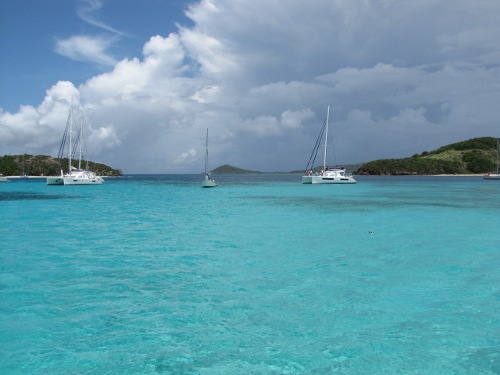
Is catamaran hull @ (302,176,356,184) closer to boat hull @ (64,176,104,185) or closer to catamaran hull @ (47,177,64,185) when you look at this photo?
boat hull @ (64,176,104,185)

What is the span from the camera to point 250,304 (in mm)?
10562

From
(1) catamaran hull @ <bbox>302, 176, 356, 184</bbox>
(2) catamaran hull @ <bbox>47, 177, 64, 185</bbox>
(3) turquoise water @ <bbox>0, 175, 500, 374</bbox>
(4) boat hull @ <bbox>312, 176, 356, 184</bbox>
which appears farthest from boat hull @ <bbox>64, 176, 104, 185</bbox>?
(3) turquoise water @ <bbox>0, 175, 500, 374</bbox>

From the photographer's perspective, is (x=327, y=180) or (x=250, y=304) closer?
(x=250, y=304)

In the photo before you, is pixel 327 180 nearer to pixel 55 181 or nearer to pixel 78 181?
pixel 78 181

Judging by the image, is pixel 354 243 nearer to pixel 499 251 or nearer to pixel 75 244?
pixel 499 251

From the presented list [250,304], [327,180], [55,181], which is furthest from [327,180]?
[250,304]

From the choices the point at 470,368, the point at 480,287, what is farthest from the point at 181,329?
the point at 480,287

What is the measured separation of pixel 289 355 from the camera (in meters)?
7.52

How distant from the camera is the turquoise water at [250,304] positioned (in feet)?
24.3

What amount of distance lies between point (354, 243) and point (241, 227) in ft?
28.3

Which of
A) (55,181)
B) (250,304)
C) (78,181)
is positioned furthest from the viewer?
(55,181)

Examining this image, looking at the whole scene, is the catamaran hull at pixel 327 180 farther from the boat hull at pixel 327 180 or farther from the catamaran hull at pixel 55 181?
the catamaran hull at pixel 55 181

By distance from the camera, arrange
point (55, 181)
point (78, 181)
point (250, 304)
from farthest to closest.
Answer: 1. point (55, 181)
2. point (78, 181)
3. point (250, 304)

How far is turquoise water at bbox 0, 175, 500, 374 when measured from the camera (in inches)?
292
